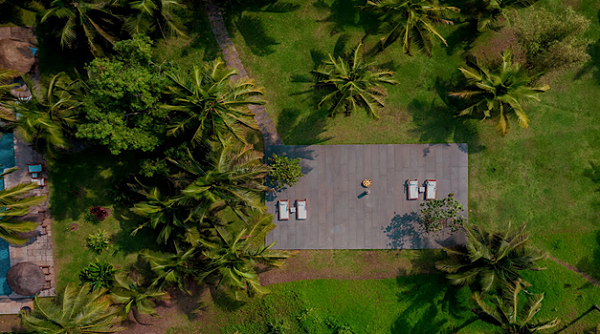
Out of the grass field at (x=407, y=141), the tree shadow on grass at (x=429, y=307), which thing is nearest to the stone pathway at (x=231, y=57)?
the grass field at (x=407, y=141)

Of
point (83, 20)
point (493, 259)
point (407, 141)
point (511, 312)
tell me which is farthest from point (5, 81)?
point (511, 312)

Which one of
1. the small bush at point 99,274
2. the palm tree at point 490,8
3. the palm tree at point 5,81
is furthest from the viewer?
the small bush at point 99,274

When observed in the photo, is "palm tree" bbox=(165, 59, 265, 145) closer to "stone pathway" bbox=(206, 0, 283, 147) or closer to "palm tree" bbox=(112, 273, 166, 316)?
"stone pathway" bbox=(206, 0, 283, 147)

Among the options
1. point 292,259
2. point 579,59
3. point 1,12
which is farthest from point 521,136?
point 1,12

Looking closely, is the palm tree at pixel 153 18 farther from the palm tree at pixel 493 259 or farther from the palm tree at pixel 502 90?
the palm tree at pixel 493 259

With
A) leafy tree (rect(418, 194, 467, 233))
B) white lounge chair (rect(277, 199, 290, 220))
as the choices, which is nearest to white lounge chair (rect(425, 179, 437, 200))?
leafy tree (rect(418, 194, 467, 233))

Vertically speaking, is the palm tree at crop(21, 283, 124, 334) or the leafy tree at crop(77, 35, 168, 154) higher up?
the leafy tree at crop(77, 35, 168, 154)
